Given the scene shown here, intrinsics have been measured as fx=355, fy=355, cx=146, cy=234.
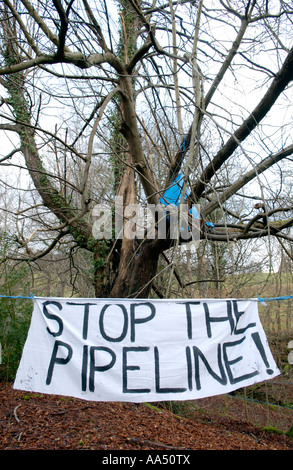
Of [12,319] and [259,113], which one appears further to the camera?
[12,319]

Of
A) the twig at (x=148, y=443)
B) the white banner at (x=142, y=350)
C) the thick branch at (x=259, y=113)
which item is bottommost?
the twig at (x=148, y=443)

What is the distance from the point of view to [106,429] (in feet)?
12.2

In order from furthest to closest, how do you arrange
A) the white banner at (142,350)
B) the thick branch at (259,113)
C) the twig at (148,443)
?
the thick branch at (259,113), the twig at (148,443), the white banner at (142,350)

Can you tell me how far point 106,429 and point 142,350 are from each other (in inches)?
46.0

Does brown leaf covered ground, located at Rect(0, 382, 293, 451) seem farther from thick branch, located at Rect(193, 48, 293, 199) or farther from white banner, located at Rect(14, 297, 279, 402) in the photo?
thick branch, located at Rect(193, 48, 293, 199)

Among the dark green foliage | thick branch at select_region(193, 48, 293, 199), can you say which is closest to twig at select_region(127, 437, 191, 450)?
the dark green foliage

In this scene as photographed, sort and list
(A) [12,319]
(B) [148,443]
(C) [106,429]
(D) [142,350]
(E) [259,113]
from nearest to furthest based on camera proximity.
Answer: (D) [142,350], (B) [148,443], (C) [106,429], (E) [259,113], (A) [12,319]

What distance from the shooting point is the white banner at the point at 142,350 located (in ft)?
10.3

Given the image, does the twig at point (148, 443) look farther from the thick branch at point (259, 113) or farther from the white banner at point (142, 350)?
the thick branch at point (259, 113)

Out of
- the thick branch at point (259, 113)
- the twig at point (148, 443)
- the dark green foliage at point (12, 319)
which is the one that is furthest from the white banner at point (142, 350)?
the dark green foliage at point (12, 319)

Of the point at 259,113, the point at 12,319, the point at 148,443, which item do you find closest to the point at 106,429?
the point at 148,443

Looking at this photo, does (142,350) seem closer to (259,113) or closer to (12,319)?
(12,319)

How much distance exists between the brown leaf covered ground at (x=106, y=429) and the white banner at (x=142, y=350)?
65 cm
